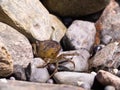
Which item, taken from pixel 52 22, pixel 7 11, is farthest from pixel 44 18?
pixel 7 11

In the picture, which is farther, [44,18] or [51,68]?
[44,18]

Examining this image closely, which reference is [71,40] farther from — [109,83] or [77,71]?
[109,83]

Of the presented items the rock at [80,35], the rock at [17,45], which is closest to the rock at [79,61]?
the rock at [80,35]

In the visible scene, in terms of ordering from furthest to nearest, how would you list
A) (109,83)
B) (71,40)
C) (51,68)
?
(71,40) < (51,68) < (109,83)

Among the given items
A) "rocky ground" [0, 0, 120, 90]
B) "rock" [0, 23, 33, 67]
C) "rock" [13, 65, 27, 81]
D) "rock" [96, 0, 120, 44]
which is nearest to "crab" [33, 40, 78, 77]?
"rocky ground" [0, 0, 120, 90]

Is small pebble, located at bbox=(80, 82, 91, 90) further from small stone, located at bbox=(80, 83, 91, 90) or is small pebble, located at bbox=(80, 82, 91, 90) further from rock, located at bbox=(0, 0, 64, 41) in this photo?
rock, located at bbox=(0, 0, 64, 41)

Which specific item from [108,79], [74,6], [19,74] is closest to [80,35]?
[74,6]

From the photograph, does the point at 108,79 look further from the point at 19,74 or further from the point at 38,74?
the point at 19,74
